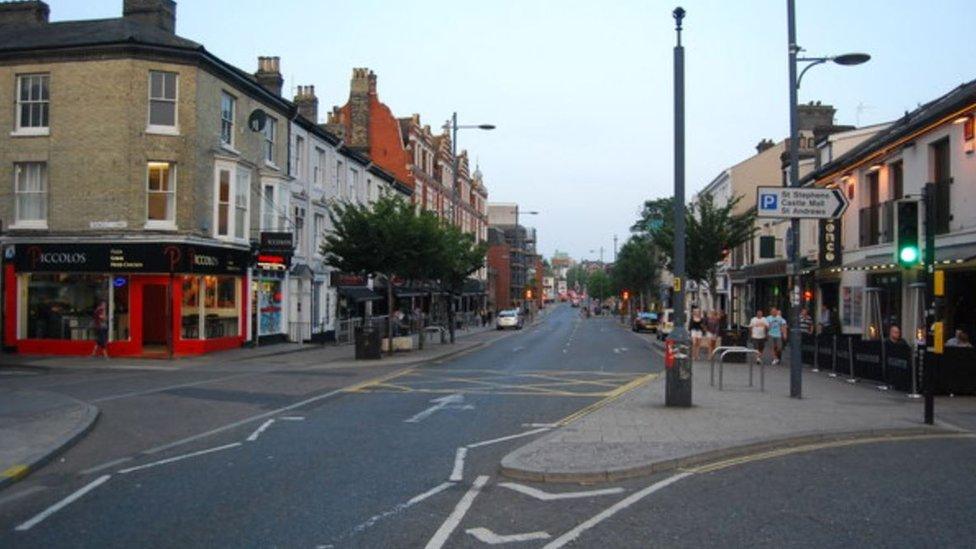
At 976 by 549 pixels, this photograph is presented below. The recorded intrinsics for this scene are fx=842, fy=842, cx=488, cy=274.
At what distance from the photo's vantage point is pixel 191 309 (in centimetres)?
2780

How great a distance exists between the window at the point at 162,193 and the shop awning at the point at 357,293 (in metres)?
15.7

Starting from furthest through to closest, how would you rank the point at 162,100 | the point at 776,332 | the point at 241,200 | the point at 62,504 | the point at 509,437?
the point at 241,200, the point at 162,100, the point at 776,332, the point at 509,437, the point at 62,504

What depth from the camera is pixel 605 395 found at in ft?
55.9

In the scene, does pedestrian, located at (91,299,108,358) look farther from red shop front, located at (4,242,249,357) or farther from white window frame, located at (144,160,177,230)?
white window frame, located at (144,160,177,230)

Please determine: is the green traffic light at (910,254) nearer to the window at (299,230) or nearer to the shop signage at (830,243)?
the shop signage at (830,243)

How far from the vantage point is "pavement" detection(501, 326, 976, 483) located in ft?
30.7

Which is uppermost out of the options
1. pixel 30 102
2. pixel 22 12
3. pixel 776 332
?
pixel 22 12

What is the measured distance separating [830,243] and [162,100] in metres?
21.7

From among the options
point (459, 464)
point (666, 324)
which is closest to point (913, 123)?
point (459, 464)

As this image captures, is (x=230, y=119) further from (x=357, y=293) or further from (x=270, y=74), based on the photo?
(x=357, y=293)

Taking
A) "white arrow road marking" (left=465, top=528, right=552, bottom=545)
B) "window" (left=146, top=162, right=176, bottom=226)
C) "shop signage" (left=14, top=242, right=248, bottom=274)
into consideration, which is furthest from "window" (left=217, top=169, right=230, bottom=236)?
"white arrow road marking" (left=465, top=528, right=552, bottom=545)

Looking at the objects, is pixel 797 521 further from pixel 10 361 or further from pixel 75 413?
pixel 10 361

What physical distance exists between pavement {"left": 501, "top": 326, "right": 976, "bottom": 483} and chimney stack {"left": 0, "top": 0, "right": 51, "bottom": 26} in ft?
87.2

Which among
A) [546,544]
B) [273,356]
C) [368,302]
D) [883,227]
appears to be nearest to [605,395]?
[546,544]
